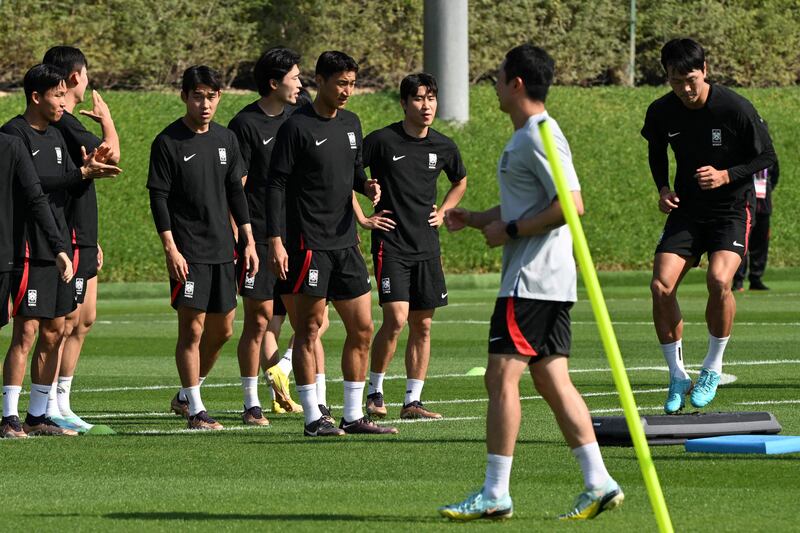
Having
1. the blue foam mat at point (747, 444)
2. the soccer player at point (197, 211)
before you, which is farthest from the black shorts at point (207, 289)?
the blue foam mat at point (747, 444)

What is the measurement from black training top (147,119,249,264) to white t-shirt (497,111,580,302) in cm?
428

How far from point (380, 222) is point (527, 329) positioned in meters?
4.59

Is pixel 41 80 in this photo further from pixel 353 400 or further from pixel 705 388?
pixel 705 388

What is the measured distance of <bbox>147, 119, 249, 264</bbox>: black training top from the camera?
12.1 meters

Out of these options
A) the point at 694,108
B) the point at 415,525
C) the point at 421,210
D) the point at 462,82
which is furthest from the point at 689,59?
the point at 462,82

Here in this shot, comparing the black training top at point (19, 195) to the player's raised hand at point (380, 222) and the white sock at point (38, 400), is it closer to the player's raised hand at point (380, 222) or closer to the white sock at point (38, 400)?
the white sock at point (38, 400)

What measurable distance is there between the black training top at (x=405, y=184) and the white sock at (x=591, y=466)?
193 inches

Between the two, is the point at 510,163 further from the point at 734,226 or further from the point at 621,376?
the point at 734,226

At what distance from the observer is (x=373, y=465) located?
10109mm

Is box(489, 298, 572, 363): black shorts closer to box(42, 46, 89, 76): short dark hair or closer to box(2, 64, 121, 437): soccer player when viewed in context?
box(2, 64, 121, 437): soccer player

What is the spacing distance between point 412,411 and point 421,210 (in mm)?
1432

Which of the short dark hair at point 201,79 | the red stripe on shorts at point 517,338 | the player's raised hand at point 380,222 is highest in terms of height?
the short dark hair at point 201,79

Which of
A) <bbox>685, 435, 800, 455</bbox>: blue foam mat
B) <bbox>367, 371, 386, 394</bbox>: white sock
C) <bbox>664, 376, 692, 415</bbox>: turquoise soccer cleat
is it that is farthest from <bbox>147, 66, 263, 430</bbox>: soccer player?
<bbox>685, 435, 800, 455</bbox>: blue foam mat

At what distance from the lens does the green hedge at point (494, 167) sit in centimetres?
3291
